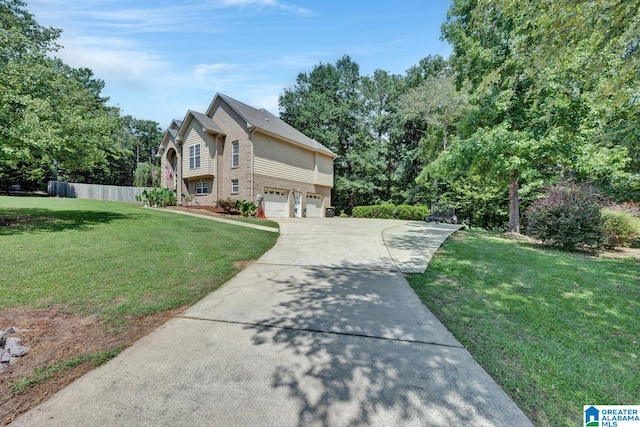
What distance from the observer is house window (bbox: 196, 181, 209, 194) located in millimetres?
19469

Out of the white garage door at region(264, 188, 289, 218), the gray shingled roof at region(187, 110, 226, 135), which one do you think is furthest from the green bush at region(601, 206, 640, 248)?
the gray shingled roof at region(187, 110, 226, 135)

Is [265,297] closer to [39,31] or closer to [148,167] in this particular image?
[39,31]

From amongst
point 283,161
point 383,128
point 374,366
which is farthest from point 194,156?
point 374,366

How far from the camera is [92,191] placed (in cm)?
2850

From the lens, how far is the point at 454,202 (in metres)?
24.0

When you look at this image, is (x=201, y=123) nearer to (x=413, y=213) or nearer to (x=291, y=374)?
(x=413, y=213)

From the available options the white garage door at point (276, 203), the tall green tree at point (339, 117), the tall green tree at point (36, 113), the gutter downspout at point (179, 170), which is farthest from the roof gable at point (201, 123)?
the tall green tree at point (339, 117)

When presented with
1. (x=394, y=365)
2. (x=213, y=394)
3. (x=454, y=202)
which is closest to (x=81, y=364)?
(x=213, y=394)

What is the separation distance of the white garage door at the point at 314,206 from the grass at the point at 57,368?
63.5ft

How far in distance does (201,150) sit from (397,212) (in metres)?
15.1

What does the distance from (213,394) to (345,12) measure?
10.3 meters

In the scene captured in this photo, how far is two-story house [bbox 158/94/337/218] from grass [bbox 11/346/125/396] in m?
14.7

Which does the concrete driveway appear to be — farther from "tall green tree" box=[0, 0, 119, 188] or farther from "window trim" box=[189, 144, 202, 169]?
"window trim" box=[189, 144, 202, 169]

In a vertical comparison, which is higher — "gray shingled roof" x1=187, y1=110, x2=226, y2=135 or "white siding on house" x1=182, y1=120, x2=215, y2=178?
"gray shingled roof" x1=187, y1=110, x2=226, y2=135
